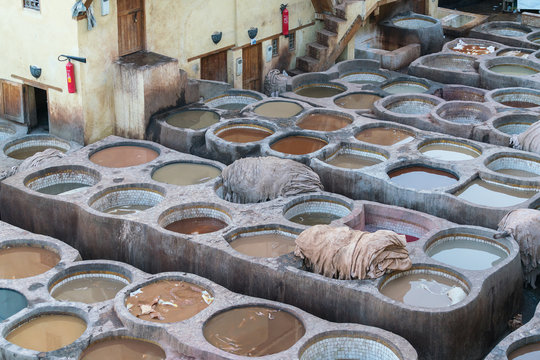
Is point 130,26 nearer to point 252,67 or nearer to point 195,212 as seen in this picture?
point 252,67

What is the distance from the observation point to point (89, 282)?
15930mm

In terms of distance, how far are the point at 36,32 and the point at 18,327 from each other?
8.82 metres

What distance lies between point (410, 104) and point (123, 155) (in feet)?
26.1

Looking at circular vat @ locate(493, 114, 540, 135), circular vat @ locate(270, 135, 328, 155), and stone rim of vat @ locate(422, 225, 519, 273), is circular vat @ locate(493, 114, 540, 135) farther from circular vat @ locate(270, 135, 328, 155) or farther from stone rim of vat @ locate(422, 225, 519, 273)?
stone rim of vat @ locate(422, 225, 519, 273)

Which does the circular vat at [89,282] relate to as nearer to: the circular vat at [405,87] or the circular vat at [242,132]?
the circular vat at [242,132]

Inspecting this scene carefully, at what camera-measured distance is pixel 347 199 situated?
17938 mm

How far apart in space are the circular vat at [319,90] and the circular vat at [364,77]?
3.21ft

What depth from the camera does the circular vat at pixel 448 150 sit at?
20250 millimetres

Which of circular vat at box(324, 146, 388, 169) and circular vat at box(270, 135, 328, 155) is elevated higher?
circular vat at box(270, 135, 328, 155)

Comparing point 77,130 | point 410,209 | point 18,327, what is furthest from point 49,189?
point 410,209

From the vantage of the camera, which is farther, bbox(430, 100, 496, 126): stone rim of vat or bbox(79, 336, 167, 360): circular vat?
bbox(430, 100, 496, 126): stone rim of vat

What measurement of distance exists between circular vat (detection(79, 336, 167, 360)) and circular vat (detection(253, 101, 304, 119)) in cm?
930

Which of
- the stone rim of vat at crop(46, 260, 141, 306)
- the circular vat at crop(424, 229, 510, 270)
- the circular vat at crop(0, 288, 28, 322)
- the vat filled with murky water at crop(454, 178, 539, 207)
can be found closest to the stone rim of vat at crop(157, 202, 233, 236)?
the stone rim of vat at crop(46, 260, 141, 306)

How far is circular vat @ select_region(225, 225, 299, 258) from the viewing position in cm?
1658
